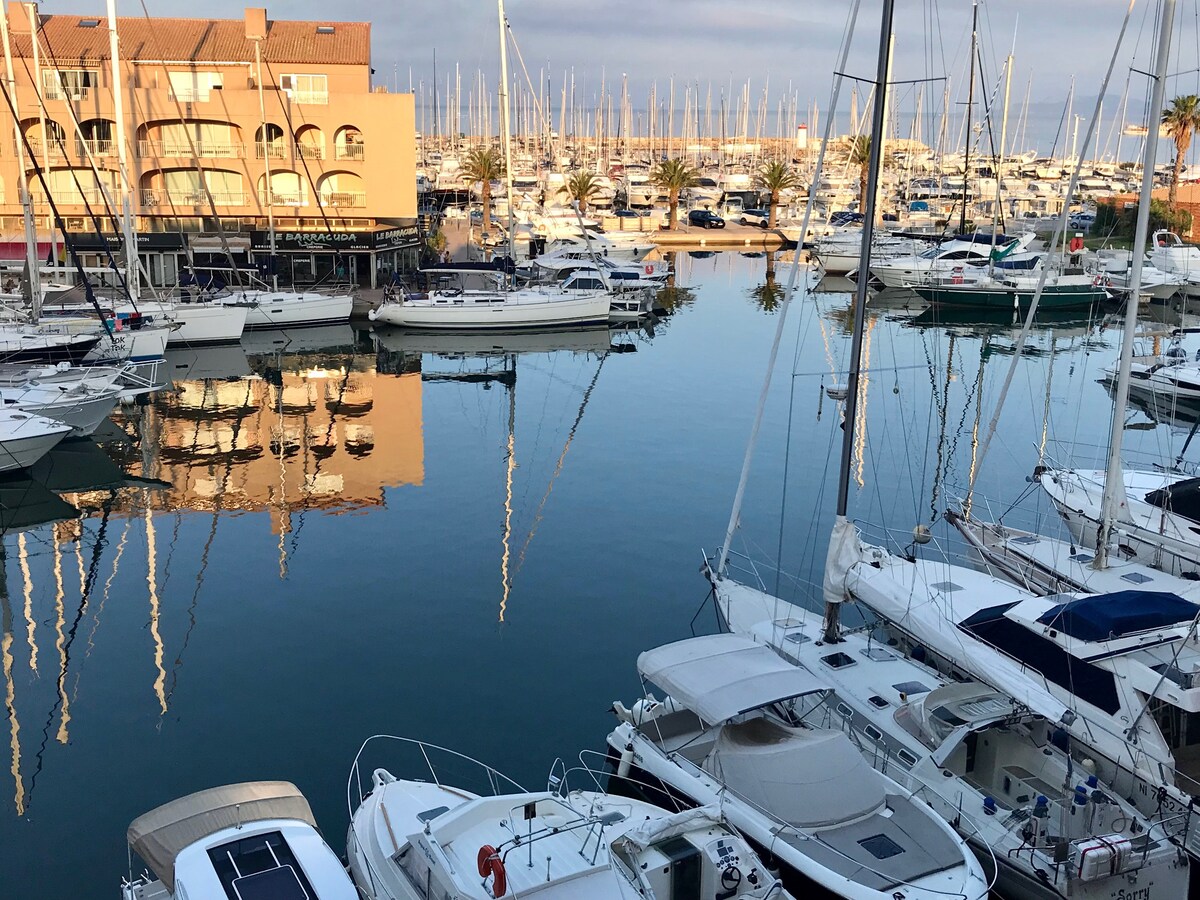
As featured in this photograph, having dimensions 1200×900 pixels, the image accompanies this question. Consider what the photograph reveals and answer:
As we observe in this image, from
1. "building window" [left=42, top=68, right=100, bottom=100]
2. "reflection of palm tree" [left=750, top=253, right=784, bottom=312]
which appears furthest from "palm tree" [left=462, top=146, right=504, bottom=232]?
"building window" [left=42, top=68, right=100, bottom=100]

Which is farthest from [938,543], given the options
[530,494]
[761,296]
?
[761,296]

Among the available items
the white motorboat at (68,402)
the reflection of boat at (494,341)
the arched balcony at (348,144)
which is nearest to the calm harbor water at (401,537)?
the white motorboat at (68,402)

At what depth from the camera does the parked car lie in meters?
93.7

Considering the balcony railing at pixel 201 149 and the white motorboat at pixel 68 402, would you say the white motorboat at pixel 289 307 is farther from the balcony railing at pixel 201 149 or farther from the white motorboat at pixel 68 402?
the white motorboat at pixel 68 402

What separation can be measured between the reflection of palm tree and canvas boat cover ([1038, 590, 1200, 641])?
45.5 m

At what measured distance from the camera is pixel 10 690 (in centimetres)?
1839

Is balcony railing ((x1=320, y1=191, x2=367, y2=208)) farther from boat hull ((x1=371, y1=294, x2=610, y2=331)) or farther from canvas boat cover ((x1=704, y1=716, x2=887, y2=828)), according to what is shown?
canvas boat cover ((x1=704, y1=716, x2=887, y2=828))

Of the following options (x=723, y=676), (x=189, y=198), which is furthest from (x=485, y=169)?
(x=723, y=676)

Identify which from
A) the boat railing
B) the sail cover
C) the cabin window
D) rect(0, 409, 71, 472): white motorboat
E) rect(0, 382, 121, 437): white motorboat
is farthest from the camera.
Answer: rect(0, 382, 121, 437): white motorboat

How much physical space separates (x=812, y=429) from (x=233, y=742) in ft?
73.5

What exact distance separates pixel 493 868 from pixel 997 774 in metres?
7.05

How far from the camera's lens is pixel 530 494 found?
29125 mm

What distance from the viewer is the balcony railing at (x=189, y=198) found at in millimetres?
58906

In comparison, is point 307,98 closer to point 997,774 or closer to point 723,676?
point 723,676
